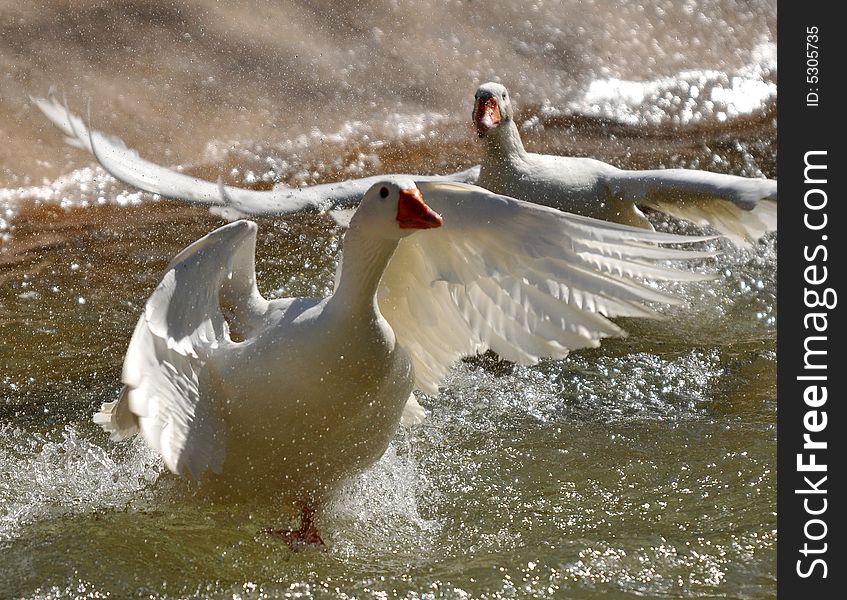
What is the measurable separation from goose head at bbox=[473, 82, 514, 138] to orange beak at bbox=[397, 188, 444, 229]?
2621 millimetres

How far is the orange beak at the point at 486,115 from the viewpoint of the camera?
5.82m

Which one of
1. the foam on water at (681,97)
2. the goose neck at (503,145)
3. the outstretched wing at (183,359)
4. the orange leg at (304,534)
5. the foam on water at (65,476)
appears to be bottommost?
the orange leg at (304,534)

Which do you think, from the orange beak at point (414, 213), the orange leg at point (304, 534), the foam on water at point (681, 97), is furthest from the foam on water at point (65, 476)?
the foam on water at point (681, 97)

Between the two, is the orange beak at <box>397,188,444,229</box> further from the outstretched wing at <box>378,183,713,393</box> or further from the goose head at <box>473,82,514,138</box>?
the goose head at <box>473,82,514,138</box>

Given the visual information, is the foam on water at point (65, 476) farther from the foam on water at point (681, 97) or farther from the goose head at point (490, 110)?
the foam on water at point (681, 97)

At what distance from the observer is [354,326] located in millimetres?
3342

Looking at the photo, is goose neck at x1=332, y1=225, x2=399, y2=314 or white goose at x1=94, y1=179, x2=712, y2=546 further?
goose neck at x1=332, y1=225, x2=399, y2=314

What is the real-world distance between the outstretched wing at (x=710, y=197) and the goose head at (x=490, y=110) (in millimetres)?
709

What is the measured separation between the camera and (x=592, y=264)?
3.25 m

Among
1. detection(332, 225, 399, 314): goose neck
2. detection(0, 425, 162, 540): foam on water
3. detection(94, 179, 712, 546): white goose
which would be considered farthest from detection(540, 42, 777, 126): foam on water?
detection(332, 225, 399, 314): goose neck

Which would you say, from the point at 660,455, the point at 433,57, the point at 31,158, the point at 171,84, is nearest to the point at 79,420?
the point at 660,455

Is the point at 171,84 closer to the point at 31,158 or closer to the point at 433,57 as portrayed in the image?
the point at 31,158

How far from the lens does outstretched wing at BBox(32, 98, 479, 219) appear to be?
452cm

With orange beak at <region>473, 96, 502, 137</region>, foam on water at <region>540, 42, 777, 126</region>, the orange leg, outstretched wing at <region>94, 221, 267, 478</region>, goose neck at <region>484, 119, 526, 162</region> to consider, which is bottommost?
the orange leg
